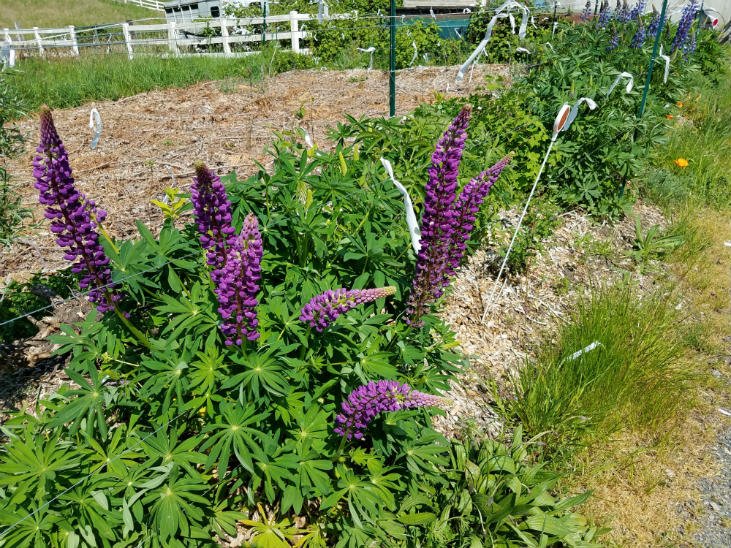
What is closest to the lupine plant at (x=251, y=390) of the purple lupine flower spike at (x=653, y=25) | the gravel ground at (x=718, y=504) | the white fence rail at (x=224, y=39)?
the gravel ground at (x=718, y=504)

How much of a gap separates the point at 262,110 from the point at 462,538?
607 centimetres

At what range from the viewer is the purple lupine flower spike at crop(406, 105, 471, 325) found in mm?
2008

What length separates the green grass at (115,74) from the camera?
792 centimetres

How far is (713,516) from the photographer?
110 inches

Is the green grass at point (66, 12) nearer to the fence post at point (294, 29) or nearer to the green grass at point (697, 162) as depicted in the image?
the fence post at point (294, 29)

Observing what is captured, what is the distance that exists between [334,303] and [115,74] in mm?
8723

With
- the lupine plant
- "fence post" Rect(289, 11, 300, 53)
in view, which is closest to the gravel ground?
the lupine plant

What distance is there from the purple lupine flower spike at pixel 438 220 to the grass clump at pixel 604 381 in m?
1.13

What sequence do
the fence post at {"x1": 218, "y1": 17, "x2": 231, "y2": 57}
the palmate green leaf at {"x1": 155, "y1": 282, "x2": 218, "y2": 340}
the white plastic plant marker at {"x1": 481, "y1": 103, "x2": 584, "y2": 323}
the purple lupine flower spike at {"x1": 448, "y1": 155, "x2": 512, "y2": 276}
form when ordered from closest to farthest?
the palmate green leaf at {"x1": 155, "y1": 282, "x2": 218, "y2": 340} → the purple lupine flower spike at {"x1": 448, "y1": 155, "x2": 512, "y2": 276} → the white plastic plant marker at {"x1": 481, "y1": 103, "x2": 584, "y2": 323} → the fence post at {"x1": 218, "y1": 17, "x2": 231, "y2": 57}

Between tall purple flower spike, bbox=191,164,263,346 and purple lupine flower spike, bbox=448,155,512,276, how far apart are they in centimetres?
94

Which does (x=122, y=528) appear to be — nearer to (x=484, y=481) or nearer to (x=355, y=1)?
(x=484, y=481)

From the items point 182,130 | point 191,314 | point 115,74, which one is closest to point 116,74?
point 115,74

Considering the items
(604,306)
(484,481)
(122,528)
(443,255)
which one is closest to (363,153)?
(443,255)

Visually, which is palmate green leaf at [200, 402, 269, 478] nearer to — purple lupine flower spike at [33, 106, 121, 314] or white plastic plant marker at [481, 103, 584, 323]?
purple lupine flower spike at [33, 106, 121, 314]
